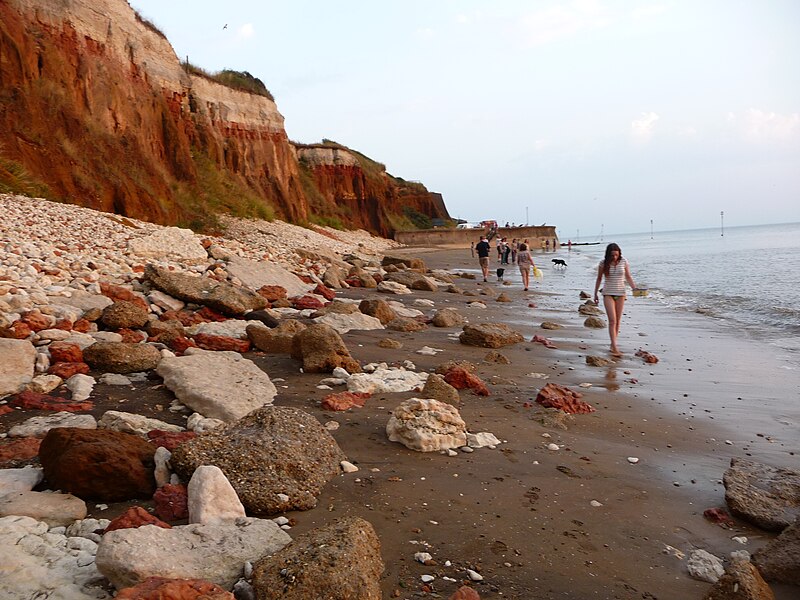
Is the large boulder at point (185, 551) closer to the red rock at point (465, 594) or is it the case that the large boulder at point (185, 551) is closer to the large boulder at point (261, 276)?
the red rock at point (465, 594)

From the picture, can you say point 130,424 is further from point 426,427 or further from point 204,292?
point 204,292

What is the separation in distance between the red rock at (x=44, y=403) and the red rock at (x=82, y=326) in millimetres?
1505

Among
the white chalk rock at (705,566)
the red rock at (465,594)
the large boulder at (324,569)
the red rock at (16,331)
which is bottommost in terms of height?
the white chalk rock at (705,566)

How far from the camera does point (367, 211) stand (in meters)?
53.8

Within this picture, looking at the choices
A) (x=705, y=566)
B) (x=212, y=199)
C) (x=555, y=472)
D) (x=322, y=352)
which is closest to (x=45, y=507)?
(x=555, y=472)

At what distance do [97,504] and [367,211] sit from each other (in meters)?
51.8

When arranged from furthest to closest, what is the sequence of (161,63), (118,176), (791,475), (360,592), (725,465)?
(161,63) → (118,176) → (725,465) → (791,475) → (360,592)

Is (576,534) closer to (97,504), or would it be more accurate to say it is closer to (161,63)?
(97,504)

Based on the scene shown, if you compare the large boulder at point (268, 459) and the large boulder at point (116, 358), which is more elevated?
the large boulder at point (116, 358)

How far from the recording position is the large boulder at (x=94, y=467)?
2857mm

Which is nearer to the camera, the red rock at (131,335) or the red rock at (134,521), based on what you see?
the red rock at (134,521)

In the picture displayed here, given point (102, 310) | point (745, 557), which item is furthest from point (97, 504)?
point (102, 310)

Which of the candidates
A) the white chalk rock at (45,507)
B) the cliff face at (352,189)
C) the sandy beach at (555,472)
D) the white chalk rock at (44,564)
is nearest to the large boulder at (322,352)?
the sandy beach at (555,472)

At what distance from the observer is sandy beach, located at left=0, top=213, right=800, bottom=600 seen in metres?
2.62
